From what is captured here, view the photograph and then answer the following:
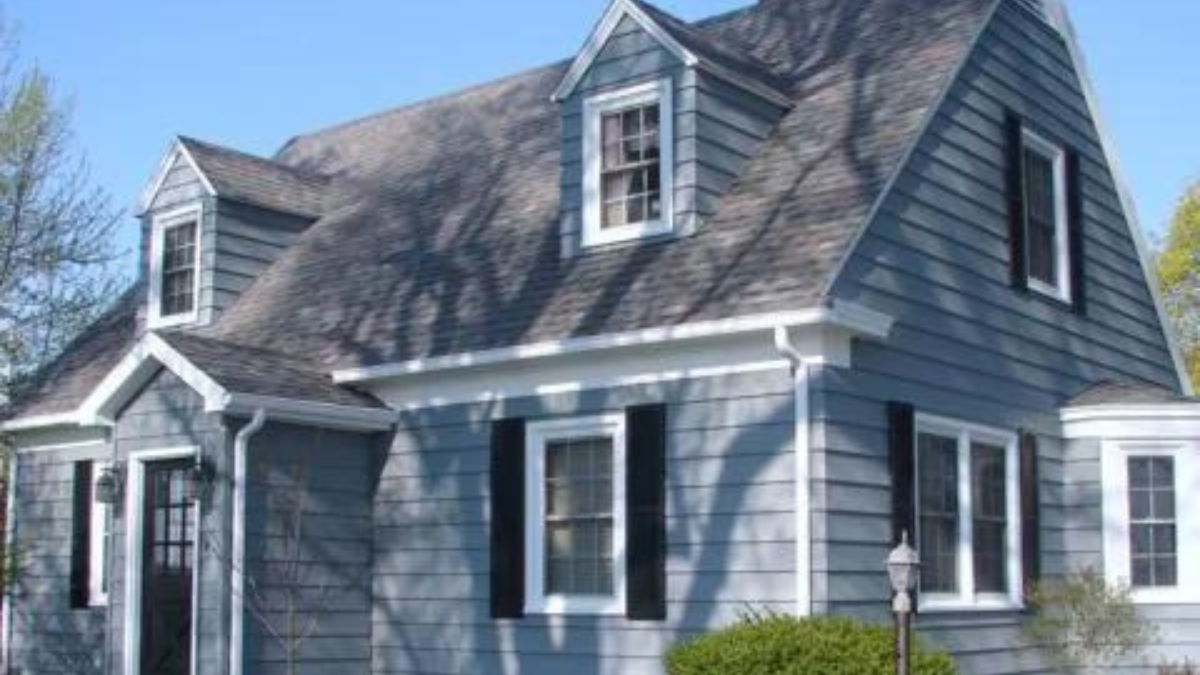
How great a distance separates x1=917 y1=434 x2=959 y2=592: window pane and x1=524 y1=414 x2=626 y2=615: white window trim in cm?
247

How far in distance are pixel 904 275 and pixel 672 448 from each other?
7.92 ft

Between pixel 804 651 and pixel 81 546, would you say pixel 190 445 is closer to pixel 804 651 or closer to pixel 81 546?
pixel 81 546

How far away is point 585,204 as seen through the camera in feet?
46.8

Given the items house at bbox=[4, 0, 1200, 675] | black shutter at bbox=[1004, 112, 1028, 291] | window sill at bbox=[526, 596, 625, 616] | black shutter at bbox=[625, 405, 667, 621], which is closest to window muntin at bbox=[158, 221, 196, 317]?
house at bbox=[4, 0, 1200, 675]

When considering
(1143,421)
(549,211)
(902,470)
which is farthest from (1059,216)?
(549,211)

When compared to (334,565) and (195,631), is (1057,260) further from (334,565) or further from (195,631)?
(195,631)

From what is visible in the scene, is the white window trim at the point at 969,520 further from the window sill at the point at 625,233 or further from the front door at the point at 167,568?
the front door at the point at 167,568

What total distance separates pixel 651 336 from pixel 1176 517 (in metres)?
5.55

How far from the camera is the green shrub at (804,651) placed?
10570 mm

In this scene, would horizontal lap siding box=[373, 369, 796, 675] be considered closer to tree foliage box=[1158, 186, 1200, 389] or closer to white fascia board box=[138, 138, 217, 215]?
white fascia board box=[138, 138, 217, 215]

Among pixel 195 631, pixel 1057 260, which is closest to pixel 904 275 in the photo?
pixel 1057 260

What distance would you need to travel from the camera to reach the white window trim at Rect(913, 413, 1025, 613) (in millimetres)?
12828

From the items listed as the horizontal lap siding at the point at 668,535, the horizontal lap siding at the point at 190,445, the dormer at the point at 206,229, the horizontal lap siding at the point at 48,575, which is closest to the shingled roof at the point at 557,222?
the dormer at the point at 206,229

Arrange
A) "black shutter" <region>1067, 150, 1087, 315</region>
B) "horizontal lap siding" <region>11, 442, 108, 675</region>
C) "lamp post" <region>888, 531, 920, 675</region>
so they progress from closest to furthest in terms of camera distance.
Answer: "lamp post" <region>888, 531, 920, 675</region>
"black shutter" <region>1067, 150, 1087, 315</region>
"horizontal lap siding" <region>11, 442, 108, 675</region>
